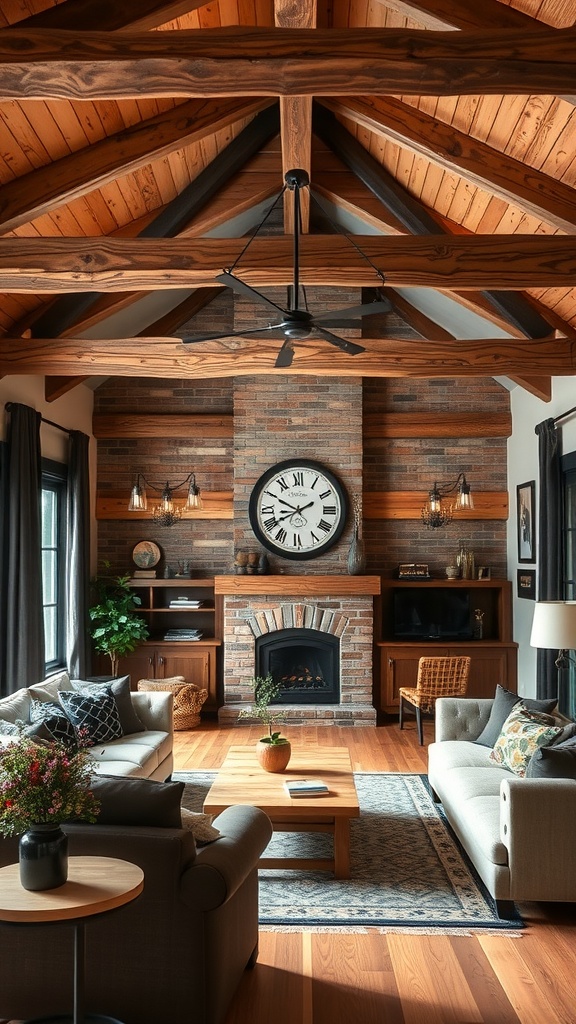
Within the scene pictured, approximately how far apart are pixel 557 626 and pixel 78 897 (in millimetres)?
3061

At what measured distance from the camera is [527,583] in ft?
26.7

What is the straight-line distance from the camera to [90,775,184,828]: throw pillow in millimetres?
3076

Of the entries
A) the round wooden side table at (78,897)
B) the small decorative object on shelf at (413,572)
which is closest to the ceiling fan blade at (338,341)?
the round wooden side table at (78,897)

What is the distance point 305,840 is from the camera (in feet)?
16.4

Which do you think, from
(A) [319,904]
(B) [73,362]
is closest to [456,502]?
(B) [73,362]

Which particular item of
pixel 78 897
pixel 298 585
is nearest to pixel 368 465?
pixel 298 585

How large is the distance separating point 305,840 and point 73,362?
367 centimetres

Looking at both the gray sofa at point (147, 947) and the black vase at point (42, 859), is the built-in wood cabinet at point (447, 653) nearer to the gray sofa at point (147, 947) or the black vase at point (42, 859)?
the gray sofa at point (147, 947)

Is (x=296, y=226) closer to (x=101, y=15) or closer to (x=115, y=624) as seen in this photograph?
(x=101, y=15)

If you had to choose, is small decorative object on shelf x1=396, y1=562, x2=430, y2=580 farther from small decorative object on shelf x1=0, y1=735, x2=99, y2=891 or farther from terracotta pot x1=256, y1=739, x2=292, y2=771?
small decorative object on shelf x1=0, y1=735, x2=99, y2=891

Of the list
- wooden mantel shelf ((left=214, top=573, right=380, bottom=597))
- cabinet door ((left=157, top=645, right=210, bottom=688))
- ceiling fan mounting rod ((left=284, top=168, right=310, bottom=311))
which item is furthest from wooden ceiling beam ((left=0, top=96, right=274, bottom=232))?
cabinet door ((left=157, top=645, right=210, bottom=688))

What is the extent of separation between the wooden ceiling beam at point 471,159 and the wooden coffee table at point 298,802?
11.6 ft

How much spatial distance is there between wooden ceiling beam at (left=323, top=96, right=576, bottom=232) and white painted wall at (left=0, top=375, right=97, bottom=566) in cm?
322

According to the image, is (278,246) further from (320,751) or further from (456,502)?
(456,502)
